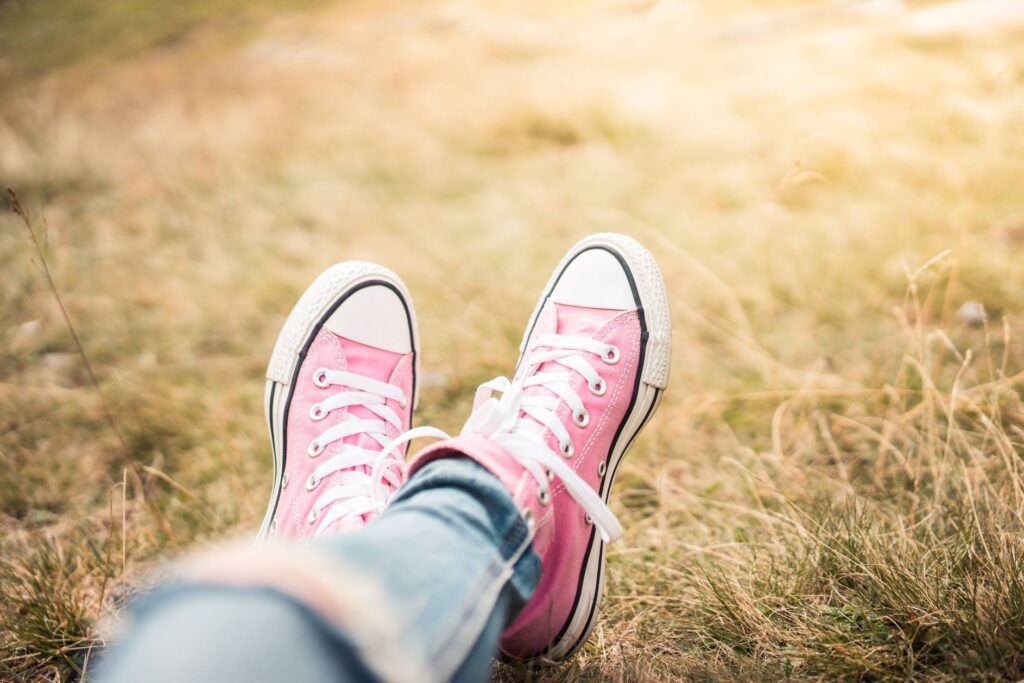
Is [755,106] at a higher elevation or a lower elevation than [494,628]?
higher

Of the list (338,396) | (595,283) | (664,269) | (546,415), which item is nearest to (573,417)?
(546,415)

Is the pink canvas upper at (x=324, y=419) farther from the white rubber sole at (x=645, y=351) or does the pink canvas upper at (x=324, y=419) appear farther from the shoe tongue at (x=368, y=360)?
the white rubber sole at (x=645, y=351)

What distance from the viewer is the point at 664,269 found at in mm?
2205

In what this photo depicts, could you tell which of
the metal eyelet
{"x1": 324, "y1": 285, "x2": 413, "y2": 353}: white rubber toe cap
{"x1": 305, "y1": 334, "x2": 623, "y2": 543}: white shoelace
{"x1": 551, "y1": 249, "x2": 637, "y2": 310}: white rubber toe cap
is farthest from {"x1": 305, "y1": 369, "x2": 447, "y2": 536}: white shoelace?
{"x1": 551, "y1": 249, "x2": 637, "y2": 310}: white rubber toe cap

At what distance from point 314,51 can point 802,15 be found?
3250 millimetres

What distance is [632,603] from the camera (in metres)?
1.09

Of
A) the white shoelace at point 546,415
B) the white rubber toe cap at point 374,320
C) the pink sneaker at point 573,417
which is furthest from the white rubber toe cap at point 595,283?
the white rubber toe cap at point 374,320

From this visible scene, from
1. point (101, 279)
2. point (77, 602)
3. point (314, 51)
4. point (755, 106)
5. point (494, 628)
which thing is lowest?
point (77, 602)

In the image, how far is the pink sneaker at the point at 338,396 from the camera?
47.8 inches

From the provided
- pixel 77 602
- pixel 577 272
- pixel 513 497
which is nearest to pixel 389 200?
pixel 577 272

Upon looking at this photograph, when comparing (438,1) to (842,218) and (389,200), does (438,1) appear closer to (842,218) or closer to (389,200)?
(389,200)

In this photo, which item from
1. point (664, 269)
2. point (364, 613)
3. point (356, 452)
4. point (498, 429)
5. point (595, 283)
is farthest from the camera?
point (664, 269)

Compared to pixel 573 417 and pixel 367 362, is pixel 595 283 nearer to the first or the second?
pixel 573 417

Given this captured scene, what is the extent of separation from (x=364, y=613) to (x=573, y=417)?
2.34 ft
